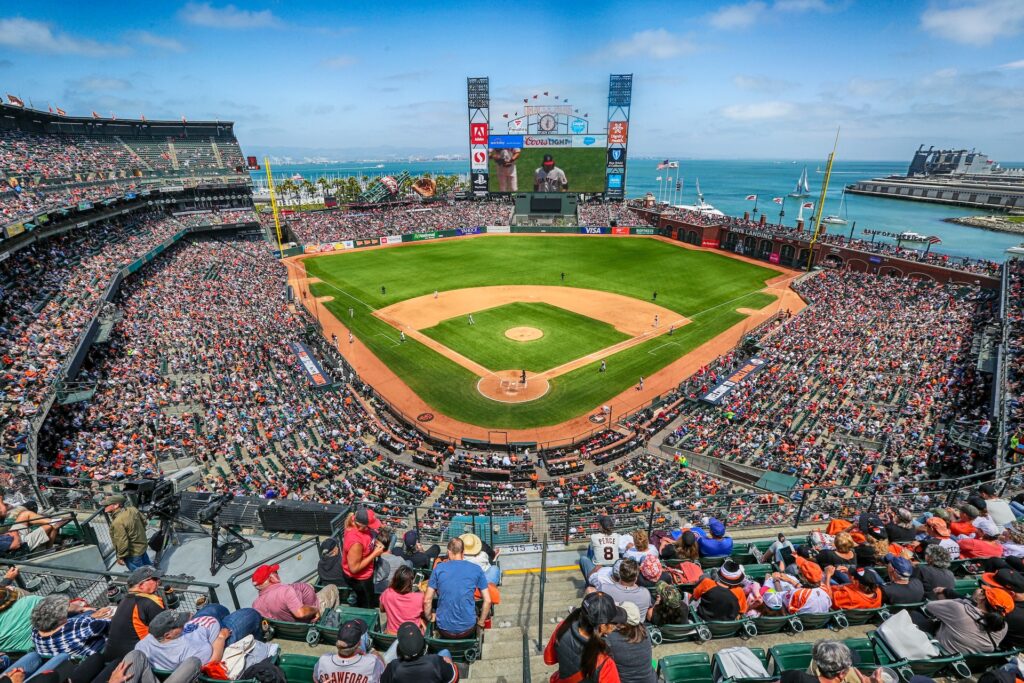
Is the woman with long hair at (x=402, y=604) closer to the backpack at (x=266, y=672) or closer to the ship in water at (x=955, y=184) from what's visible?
the backpack at (x=266, y=672)

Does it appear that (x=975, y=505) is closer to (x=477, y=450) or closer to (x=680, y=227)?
(x=477, y=450)

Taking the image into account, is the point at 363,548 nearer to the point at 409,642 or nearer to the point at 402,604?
the point at 402,604

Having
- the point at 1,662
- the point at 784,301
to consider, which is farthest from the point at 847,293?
the point at 1,662

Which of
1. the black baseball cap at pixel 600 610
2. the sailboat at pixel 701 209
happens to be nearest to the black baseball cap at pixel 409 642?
the black baseball cap at pixel 600 610

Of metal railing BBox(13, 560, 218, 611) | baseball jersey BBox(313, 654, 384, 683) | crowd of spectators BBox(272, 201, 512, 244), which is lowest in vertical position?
crowd of spectators BBox(272, 201, 512, 244)

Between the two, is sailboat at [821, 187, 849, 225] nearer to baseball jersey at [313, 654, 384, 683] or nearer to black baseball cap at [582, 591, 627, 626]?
black baseball cap at [582, 591, 627, 626]

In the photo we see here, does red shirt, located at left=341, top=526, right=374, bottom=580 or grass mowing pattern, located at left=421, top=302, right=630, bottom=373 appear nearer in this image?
red shirt, located at left=341, top=526, right=374, bottom=580

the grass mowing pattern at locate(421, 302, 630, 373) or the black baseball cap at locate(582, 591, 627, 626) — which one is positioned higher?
the black baseball cap at locate(582, 591, 627, 626)

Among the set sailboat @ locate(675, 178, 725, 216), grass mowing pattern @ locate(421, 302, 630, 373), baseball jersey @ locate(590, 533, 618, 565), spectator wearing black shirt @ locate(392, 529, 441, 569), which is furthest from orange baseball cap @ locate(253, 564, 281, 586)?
sailboat @ locate(675, 178, 725, 216)
